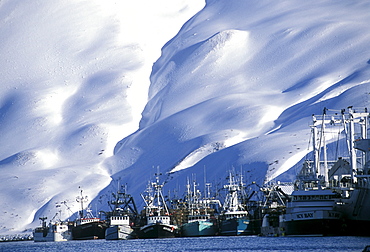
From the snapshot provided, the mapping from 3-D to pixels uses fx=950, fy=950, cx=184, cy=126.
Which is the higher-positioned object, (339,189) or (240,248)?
(339,189)

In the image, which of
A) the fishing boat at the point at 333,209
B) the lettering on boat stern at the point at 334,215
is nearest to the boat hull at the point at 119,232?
the fishing boat at the point at 333,209

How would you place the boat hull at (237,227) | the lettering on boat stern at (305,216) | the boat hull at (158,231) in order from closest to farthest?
the lettering on boat stern at (305,216), the boat hull at (237,227), the boat hull at (158,231)

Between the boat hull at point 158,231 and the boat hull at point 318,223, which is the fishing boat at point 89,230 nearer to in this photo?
the boat hull at point 158,231

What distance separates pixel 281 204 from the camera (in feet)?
524

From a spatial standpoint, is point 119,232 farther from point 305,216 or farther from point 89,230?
point 305,216

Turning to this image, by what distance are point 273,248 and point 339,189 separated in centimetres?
2943

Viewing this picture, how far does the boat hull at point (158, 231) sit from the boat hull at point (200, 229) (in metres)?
2.46

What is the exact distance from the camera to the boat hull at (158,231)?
151375 mm

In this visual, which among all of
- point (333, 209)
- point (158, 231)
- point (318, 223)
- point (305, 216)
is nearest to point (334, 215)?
point (333, 209)

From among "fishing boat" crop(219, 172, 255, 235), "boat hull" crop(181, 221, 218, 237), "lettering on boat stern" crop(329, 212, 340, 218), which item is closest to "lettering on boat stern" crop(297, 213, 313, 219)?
"lettering on boat stern" crop(329, 212, 340, 218)

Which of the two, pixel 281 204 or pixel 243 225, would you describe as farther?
pixel 281 204

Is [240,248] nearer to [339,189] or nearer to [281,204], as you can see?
[339,189]

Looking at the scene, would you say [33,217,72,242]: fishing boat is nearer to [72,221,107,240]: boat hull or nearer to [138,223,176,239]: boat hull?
[72,221,107,240]: boat hull

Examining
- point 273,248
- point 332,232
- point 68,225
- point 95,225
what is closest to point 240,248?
point 273,248
